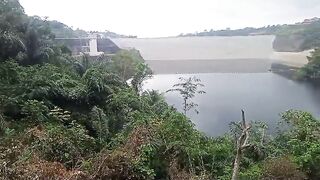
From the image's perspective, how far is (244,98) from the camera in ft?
67.0

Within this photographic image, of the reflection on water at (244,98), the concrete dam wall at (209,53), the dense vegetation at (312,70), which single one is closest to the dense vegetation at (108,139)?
the reflection on water at (244,98)

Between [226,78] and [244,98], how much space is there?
7928 millimetres

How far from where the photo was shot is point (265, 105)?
727 inches

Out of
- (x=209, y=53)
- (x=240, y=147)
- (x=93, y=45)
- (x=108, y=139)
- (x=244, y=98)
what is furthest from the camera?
(x=209, y=53)

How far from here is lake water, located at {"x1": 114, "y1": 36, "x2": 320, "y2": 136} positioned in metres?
16.9

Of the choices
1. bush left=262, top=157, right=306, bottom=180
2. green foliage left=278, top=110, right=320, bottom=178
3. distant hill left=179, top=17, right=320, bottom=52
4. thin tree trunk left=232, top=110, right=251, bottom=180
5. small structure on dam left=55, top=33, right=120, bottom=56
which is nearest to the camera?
thin tree trunk left=232, top=110, right=251, bottom=180

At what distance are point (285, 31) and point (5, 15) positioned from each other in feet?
101

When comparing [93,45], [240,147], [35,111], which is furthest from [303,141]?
[93,45]

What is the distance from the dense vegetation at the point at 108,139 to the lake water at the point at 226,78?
652cm

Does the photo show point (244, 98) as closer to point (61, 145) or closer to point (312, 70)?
point (312, 70)

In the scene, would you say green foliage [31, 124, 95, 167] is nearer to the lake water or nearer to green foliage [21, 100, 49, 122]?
green foliage [21, 100, 49, 122]

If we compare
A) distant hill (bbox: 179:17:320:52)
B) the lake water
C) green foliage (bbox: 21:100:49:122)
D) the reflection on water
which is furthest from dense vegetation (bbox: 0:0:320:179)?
distant hill (bbox: 179:17:320:52)

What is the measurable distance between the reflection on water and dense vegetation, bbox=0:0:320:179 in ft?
21.0

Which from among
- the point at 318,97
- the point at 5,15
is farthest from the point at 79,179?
the point at 318,97
